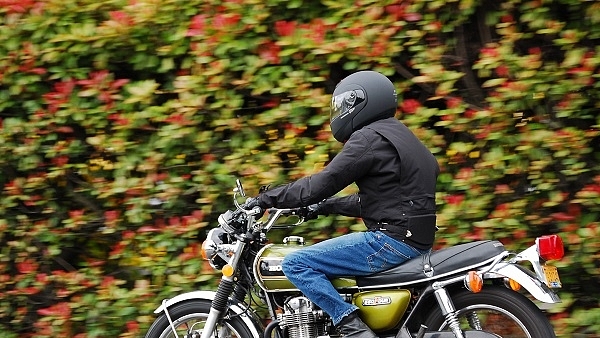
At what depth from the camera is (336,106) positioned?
16.6 feet

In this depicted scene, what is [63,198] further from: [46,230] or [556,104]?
[556,104]

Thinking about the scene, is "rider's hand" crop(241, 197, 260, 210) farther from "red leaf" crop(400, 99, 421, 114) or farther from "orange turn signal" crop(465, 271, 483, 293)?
"red leaf" crop(400, 99, 421, 114)

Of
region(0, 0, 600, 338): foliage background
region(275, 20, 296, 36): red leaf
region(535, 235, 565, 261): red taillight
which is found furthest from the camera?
region(275, 20, 296, 36): red leaf

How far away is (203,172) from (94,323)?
140 centimetres

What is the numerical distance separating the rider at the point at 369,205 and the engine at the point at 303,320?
19 centimetres

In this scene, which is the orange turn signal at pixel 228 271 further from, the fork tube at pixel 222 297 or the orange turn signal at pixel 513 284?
the orange turn signal at pixel 513 284

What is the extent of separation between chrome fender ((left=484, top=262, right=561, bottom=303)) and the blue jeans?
0.46 metres

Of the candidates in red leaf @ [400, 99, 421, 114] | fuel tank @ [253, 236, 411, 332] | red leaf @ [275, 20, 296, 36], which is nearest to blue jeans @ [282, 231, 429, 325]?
fuel tank @ [253, 236, 411, 332]

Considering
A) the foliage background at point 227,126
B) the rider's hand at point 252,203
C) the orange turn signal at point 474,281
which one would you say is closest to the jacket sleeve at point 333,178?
the rider's hand at point 252,203

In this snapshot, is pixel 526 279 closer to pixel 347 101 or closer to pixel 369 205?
pixel 369 205

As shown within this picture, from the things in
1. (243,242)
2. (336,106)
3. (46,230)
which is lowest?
(46,230)

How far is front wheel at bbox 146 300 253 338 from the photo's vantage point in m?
5.27

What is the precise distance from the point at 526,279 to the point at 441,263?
18.1 inches

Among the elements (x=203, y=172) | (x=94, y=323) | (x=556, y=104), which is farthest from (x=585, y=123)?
(x=94, y=323)
